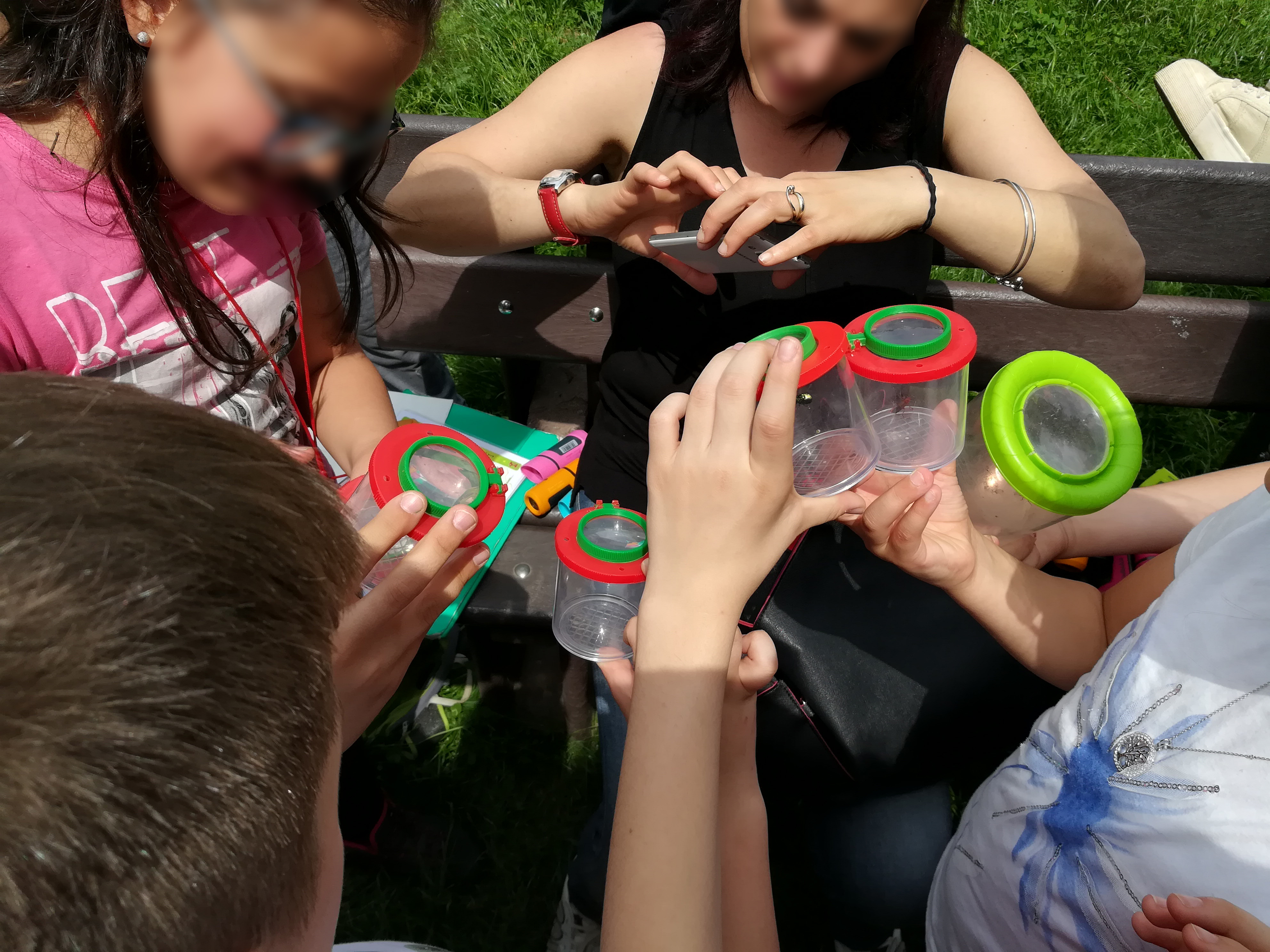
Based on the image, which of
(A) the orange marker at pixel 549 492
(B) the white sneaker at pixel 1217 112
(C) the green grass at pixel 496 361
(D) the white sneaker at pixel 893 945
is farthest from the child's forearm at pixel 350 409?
(B) the white sneaker at pixel 1217 112

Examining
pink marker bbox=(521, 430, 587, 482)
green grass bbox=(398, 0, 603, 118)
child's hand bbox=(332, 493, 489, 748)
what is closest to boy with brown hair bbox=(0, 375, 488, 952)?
child's hand bbox=(332, 493, 489, 748)

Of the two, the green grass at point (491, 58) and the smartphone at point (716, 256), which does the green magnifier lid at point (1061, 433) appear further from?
the green grass at point (491, 58)

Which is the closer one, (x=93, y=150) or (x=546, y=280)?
(x=93, y=150)

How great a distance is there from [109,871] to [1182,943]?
3.49 ft

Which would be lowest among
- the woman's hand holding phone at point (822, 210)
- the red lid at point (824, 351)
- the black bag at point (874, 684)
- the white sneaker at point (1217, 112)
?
the black bag at point (874, 684)

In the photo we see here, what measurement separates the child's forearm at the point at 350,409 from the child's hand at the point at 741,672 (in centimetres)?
71

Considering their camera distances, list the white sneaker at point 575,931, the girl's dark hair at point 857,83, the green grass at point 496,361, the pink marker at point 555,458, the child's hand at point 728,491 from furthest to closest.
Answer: the pink marker at point 555,458, the green grass at point 496,361, the white sneaker at point 575,931, the girl's dark hair at point 857,83, the child's hand at point 728,491

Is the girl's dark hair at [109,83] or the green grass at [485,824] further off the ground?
the girl's dark hair at [109,83]

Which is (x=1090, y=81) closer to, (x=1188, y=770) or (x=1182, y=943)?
(x=1188, y=770)

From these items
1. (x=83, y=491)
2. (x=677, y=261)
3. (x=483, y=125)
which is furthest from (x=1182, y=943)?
(x=483, y=125)

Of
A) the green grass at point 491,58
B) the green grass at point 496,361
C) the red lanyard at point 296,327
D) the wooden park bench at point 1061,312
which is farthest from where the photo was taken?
the green grass at point 491,58

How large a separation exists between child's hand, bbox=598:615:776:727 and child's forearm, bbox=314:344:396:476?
27.8 inches

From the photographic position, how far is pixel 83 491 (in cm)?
60

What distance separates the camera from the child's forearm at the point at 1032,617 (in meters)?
1.42
